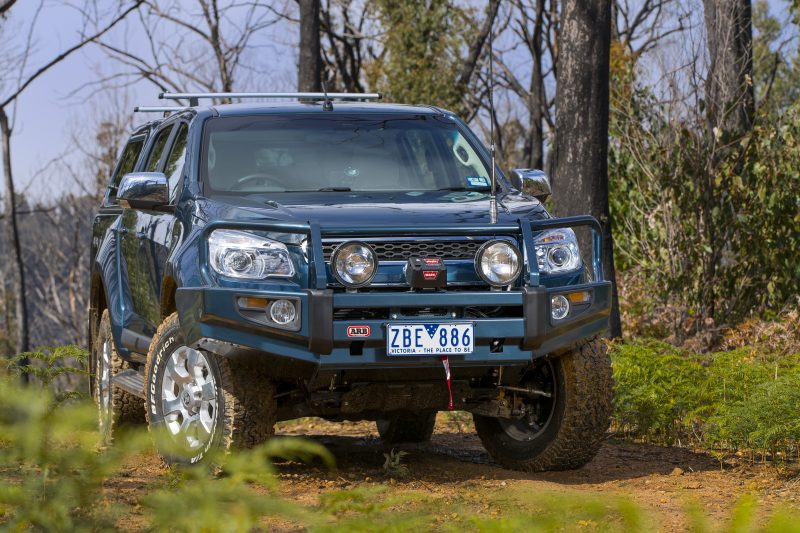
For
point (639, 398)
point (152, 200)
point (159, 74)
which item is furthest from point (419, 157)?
point (159, 74)

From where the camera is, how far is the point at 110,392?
27.3 feet

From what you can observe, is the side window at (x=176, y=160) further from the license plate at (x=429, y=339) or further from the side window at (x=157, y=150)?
the license plate at (x=429, y=339)

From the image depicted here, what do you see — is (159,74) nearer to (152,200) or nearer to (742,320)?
(742,320)

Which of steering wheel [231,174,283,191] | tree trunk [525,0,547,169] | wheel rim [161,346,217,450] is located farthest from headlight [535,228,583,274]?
tree trunk [525,0,547,169]

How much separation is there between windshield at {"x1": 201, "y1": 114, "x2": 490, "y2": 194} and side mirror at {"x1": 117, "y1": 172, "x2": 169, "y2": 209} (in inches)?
10.1

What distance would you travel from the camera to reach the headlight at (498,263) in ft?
19.6

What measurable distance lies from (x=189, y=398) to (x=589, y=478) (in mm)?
2151

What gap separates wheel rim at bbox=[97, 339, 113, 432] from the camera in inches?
331

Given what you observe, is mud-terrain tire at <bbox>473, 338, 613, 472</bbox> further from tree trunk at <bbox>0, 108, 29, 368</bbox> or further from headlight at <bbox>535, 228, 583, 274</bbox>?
tree trunk at <bbox>0, 108, 29, 368</bbox>

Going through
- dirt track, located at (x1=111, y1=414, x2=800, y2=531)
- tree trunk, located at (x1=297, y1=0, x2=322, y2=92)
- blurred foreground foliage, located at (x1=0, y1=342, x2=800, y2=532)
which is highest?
tree trunk, located at (x1=297, y1=0, x2=322, y2=92)

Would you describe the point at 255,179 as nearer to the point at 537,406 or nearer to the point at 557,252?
the point at 557,252

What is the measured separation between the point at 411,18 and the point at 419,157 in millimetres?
24913

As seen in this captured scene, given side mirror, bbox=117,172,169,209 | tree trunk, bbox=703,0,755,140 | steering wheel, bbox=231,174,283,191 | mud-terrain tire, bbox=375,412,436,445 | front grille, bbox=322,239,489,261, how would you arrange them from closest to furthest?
front grille, bbox=322,239,489,261 < side mirror, bbox=117,172,169,209 < steering wheel, bbox=231,174,283,191 < mud-terrain tire, bbox=375,412,436,445 < tree trunk, bbox=703,0,755,140

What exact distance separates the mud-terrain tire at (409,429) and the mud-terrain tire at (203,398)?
195 centimetres
